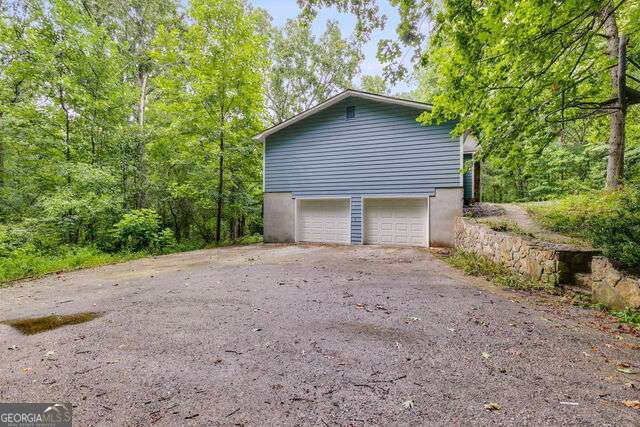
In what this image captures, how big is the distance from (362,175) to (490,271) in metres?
5.64

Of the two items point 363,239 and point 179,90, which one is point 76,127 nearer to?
point 179,90

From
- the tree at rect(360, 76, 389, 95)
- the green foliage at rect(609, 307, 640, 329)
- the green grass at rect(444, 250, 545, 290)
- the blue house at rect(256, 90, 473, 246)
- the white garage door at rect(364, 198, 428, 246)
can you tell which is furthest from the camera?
the tree at rect(360, 76, 389, 95)

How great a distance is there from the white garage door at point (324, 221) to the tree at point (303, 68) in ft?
38.4

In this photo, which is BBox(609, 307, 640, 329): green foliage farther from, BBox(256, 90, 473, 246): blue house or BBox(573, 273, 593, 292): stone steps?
BBox(256, 90, 473, 246): blue house

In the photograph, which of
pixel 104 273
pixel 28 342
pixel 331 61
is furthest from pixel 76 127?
pixel 331 61

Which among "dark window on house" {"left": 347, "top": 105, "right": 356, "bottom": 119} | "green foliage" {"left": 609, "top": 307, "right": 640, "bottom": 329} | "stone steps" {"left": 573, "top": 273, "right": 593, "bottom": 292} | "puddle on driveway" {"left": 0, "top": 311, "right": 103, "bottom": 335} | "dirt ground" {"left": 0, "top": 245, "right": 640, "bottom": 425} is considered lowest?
"puddle on driveway" {"left": 0, "top": 311, "right": 103, "bottom": 335}

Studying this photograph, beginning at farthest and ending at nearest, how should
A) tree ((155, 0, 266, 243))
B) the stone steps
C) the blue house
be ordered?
1. tree ((155, 0, 266, 243))
2. the blue house
3. the stone steps

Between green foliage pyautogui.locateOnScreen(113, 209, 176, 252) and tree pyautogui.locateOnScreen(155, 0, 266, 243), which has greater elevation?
tree pyautogui.locateOnScreen(155, 0, 266, 243)

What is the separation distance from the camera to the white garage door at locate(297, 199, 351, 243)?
34.9 feet

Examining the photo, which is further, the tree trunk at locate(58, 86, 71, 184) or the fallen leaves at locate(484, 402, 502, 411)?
the tree trunk at locate(58, 86, 71, 184)

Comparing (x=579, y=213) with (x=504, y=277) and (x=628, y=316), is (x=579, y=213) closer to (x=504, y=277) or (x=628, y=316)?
(x=504, y=277)

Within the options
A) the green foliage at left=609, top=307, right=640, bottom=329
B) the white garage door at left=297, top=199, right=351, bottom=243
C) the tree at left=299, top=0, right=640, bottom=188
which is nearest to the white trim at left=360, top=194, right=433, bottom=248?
the white garage door at left=297, top=199, right=351, bottom=243

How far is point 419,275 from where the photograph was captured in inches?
213

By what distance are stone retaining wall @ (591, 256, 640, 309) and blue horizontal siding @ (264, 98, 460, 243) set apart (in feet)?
18.2
